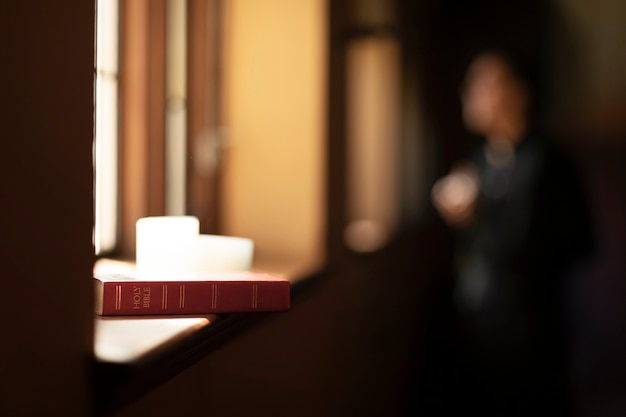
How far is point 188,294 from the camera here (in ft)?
3.00

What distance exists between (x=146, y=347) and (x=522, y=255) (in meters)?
1.87

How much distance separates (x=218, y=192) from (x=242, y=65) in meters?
0.35

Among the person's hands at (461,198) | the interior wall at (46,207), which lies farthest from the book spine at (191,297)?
the person's hands at (461,198)

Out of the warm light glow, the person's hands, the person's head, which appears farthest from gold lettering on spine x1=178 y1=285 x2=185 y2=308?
the warm light glow

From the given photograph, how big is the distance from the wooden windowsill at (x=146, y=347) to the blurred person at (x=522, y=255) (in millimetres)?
1540

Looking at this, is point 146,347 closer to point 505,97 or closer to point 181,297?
point 181,297

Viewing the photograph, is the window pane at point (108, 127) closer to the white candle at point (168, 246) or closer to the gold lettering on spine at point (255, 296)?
the white candle at point (168, 246)

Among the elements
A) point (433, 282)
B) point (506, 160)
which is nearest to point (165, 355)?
point (506, 160)

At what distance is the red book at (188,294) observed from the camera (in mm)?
886

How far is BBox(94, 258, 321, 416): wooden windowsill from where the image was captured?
75cm

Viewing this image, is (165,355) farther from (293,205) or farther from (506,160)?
(506,160)

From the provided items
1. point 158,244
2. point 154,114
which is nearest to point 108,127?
point 154,114

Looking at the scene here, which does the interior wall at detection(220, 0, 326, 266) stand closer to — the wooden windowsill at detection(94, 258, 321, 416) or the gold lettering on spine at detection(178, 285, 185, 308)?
the wooden windowsill at detection(94, 258, 321, 416)

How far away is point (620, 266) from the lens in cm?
448
